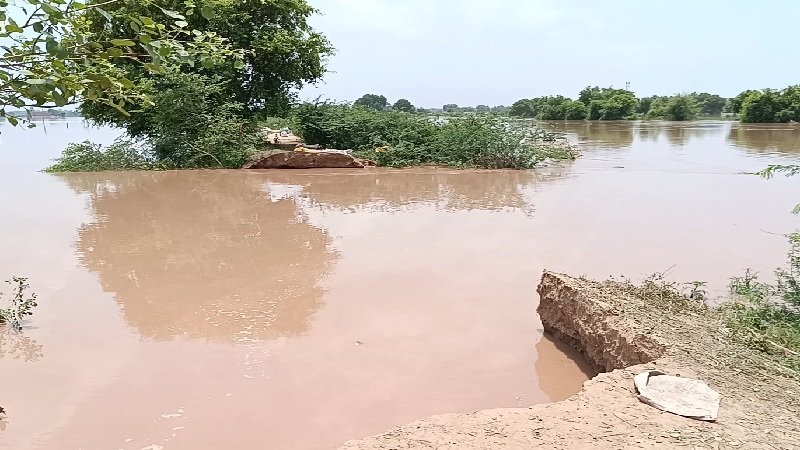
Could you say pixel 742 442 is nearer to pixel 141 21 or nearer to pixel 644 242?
pixel 141 21

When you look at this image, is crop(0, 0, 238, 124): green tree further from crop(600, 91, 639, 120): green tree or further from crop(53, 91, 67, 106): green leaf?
crop(600, 91, 639, 120): green tree

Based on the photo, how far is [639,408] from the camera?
10.7 ft

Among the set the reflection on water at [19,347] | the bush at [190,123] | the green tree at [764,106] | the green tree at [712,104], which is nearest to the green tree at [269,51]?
the bush at [190,123]

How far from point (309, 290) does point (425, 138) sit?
38.1 ft

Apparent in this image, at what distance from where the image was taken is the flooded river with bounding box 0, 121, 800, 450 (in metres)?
4.02

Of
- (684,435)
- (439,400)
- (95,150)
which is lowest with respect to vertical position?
(439,400)

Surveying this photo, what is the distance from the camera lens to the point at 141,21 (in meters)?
2.13

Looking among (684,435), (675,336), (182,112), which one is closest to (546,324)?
(675,336)

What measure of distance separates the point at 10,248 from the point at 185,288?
3.31m

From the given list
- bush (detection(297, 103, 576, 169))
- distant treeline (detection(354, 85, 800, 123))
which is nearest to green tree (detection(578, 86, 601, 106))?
distant treeline (detection(354, 85, 800, 123))

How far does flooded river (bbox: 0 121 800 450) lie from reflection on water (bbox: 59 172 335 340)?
0.10 feet

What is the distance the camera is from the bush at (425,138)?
1638 centimetres

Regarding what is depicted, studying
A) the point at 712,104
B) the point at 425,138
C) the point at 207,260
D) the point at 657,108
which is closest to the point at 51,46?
the point at 207,260

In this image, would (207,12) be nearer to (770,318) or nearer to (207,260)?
(770,318)
